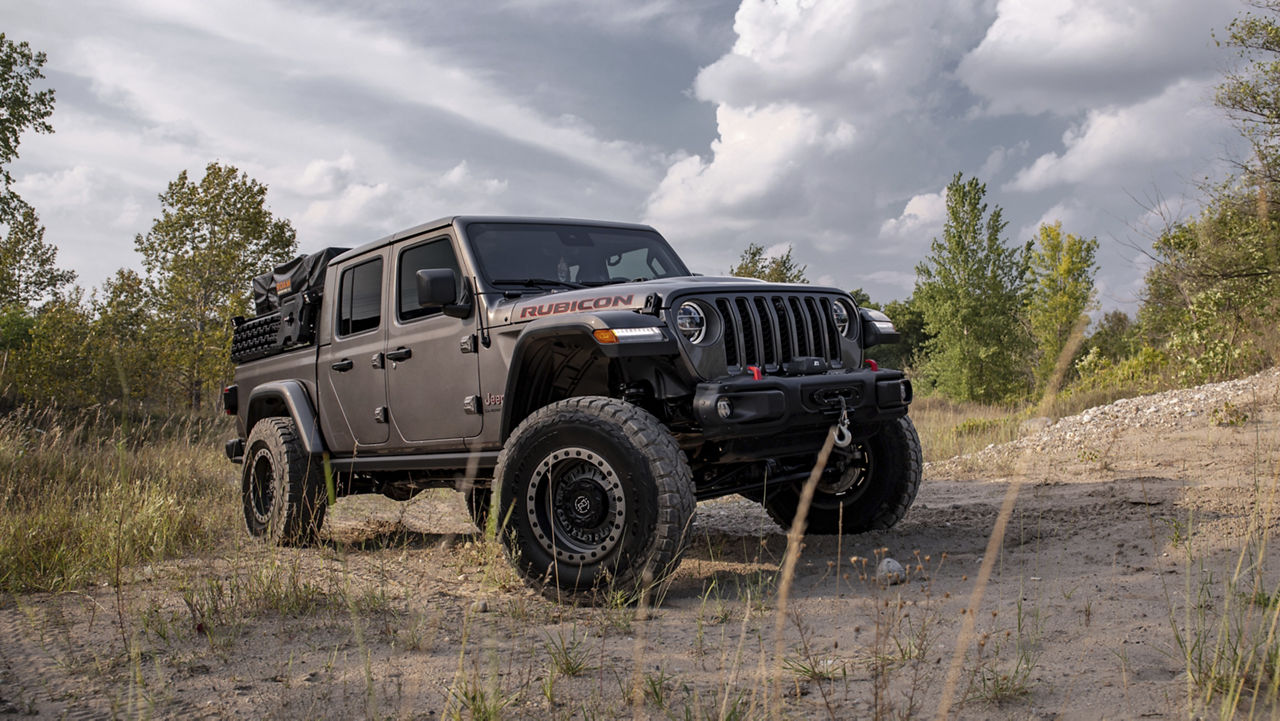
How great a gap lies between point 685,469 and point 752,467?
0.91m

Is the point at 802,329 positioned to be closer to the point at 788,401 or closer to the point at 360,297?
the point at 788,401

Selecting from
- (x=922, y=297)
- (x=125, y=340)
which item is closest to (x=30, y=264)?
(x=125, y=340)

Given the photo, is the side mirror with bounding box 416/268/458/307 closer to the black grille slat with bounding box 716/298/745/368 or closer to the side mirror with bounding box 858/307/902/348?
the black grille slat with bounding box 716/298/745/368

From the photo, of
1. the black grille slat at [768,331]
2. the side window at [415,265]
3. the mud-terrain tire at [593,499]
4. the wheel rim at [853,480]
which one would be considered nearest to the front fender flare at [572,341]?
the mud-terrain tire at [593,499]

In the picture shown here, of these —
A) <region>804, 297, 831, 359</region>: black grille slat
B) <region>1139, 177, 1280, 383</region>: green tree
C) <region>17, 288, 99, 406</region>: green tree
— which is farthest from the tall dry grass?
<region>17, 288, 99, 406</region>: green tree

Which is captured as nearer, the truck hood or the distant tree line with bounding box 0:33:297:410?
the truck hood

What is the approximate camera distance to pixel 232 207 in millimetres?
28484

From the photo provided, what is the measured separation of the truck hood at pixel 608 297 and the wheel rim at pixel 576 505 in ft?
2.51

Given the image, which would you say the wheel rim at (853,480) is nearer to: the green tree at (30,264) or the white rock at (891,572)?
the white rock at (891,572)

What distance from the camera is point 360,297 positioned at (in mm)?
6156

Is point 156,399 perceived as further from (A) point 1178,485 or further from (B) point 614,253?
(A) point 1178,485

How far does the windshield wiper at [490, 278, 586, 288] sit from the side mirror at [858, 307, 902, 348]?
176 cm

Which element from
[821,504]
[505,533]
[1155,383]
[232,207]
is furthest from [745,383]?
[232,207]

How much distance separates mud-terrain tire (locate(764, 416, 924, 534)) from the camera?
5430 millimetres
